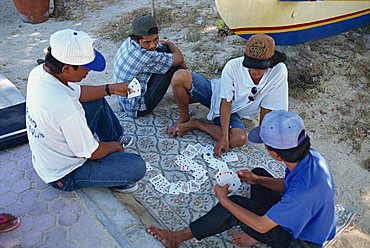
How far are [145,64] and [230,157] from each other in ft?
3.61

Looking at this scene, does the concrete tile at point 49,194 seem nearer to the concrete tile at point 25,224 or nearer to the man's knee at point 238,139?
the concrete tile at point 25,224

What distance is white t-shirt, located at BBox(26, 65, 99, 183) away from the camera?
241 centimetres

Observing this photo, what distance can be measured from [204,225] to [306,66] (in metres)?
2.92

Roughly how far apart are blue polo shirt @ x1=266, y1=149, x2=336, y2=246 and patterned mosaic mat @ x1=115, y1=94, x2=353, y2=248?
70 cm

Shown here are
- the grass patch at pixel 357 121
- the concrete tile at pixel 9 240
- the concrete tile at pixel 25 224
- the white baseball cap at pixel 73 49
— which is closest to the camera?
the white baseball cap at pixel 73 49

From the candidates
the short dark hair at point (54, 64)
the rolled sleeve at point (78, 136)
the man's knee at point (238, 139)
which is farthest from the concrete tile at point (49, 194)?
the man's knee at point (238, 139)

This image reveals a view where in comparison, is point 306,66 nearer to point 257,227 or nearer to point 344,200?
point 344,200

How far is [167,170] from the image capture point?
3459 millimetres

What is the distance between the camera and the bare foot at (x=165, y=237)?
2664 mm

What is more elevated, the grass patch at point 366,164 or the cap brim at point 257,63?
the cap brim at point 257,63

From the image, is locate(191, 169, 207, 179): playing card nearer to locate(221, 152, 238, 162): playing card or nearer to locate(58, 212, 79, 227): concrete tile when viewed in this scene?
locate(221, 152, 238, 162): playing card

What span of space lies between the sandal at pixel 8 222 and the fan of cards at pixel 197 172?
1058 mm

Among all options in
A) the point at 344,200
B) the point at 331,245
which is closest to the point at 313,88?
the point at 344,200

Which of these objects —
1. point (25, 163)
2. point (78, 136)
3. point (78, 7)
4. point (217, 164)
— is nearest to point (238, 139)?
point (217, 164)
